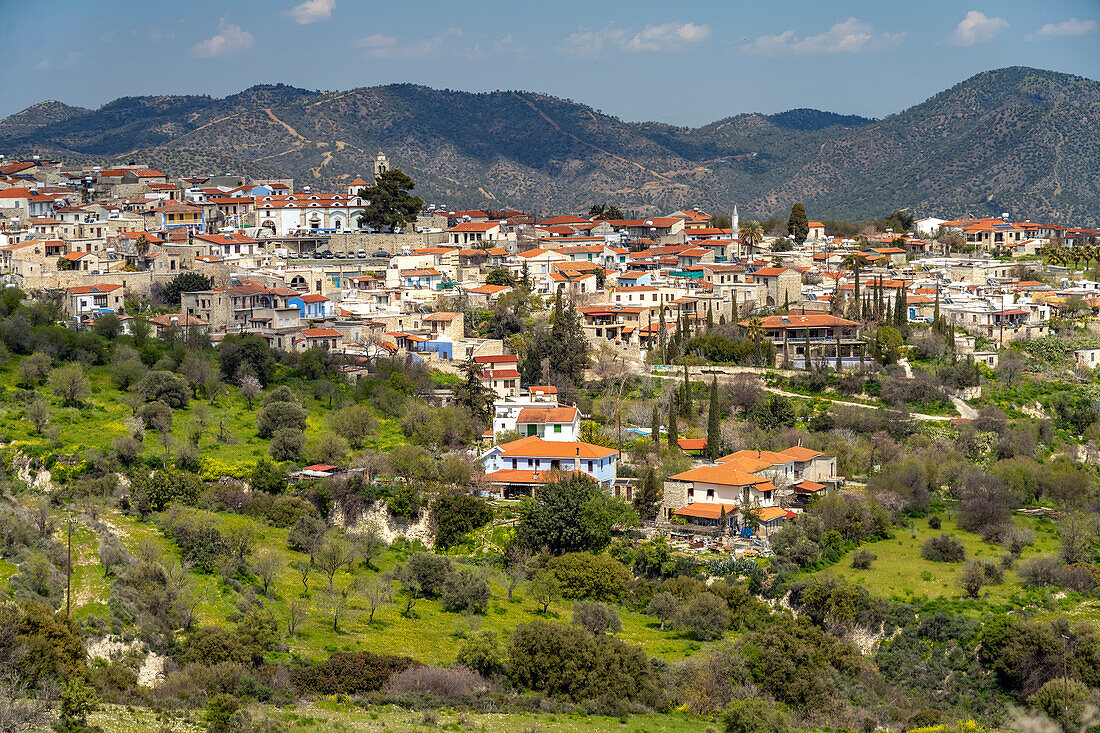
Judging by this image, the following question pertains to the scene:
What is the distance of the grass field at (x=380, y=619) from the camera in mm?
25703

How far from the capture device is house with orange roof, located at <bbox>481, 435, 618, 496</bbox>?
121 ft

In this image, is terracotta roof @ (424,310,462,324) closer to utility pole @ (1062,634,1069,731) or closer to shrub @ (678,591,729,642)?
shrub @ (678,591,729,642)

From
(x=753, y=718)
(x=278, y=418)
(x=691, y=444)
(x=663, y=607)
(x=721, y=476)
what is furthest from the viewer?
(x=691, y=444)

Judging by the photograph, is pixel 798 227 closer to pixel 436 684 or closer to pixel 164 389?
A: pixel 164 389

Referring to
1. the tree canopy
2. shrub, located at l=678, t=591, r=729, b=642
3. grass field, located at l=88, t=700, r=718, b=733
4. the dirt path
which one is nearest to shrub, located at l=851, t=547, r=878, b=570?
shrub, located at l=678, t=591, r=729, b=642

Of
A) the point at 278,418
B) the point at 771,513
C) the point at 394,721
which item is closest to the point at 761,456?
the point at 771,513

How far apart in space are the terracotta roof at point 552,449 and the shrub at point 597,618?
30.5 feet

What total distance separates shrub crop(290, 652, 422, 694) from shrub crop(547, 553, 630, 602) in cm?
759

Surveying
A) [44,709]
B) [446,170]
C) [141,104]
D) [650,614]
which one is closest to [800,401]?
[650,614]

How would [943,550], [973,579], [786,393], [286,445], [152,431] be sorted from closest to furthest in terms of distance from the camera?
1. [973,579]
2. [943,550]
3. [286,445]
4. [152,431]
5. [786,393]

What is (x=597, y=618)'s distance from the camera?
2784 centimetres

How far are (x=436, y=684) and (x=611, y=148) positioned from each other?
412 feet

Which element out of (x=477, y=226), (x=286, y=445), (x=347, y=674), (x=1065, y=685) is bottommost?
(x=1065, y=685)

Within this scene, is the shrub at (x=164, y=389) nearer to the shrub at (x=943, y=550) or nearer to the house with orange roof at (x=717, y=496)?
the house with orange roof at (x=717, y=496)
